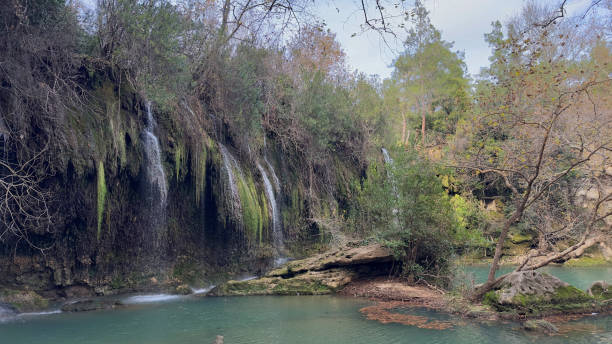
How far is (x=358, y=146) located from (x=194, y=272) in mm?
11825

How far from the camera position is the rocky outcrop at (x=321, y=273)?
13.6 metres

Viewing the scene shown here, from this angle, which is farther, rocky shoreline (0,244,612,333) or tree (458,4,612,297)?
rocky shoreline (0,244,612,333)

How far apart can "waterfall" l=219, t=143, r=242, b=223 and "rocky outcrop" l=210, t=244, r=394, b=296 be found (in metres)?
2.45

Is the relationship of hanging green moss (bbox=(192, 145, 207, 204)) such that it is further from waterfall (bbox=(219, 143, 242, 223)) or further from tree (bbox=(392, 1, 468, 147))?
tree (bbox=(392, 1, 468, 147))

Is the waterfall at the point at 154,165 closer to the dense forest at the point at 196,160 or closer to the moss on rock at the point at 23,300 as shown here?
the dense forest at the point at 196,160

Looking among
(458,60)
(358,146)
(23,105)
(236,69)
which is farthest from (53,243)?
(458,60)

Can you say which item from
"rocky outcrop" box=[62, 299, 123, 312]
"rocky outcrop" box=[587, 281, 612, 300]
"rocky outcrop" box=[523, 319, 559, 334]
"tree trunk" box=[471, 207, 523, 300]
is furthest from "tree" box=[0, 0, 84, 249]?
"rocky outcrop" box=[587, 281, 612, 300]

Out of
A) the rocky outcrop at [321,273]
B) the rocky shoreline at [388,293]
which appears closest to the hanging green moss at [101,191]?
the rocky shoreline at [388,293]

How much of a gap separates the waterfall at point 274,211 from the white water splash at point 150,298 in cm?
481

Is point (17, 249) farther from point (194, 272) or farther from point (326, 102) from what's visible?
point (326, 102)

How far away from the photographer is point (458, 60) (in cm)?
3572

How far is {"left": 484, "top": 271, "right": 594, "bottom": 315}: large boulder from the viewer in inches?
389

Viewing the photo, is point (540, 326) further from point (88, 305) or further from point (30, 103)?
point (30, 103)

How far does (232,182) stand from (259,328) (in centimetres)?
703
